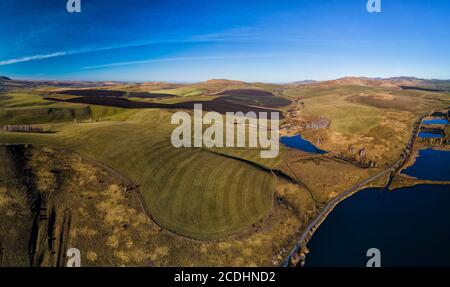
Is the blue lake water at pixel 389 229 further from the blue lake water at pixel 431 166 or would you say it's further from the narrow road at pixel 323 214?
the blue lake water at pixel 431 166

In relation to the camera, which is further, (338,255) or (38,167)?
(38,167)

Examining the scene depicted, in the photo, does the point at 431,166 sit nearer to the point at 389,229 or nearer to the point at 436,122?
the point at 389,229

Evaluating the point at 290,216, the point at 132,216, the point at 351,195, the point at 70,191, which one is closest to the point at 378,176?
the point at 351,195

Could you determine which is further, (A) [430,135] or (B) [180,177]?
(A) [430,135]

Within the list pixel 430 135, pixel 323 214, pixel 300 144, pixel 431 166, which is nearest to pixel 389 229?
pixel 323 214

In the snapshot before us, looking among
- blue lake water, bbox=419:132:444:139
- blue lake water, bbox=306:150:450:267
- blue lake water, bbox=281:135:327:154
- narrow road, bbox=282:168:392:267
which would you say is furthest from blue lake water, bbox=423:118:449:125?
blue lake water, bbox=306:150:450:267

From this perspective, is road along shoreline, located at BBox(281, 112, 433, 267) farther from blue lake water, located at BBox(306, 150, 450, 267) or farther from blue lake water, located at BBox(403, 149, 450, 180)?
blue lake water, located at BBox(403, 149, 450, 180)

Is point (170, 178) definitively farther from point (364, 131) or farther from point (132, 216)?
point (364, 131)
